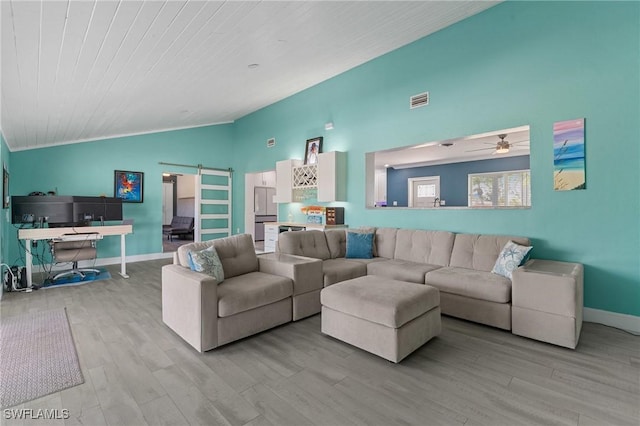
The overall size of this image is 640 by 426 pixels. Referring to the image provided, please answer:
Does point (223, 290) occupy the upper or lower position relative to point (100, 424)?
upper

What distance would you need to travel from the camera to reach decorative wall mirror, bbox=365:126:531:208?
6.77 meters

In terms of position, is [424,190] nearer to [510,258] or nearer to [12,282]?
[510,258]

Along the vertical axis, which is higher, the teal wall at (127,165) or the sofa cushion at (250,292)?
the teal wall at (127,165)

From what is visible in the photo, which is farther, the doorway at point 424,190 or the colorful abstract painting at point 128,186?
the doorway at point 424,190

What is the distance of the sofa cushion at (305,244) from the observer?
3887 millimetres

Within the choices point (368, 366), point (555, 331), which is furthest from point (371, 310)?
point (555, 331)

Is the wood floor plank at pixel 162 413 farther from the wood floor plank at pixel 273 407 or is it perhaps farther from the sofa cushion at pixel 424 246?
the sofa cushion at pixel 424 246

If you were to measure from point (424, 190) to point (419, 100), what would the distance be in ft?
16.4

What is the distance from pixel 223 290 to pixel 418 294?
1.69 metres

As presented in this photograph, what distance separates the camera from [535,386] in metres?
1.98

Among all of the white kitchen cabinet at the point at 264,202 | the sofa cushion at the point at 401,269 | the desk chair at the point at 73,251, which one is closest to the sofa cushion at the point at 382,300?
the sofa cushion at the point at 401,269

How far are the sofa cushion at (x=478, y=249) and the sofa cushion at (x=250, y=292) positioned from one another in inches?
81.8

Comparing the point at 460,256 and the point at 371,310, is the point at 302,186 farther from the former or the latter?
the point at 371,310

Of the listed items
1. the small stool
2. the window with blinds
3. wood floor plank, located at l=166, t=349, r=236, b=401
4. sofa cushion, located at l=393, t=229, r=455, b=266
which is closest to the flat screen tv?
wood floor plank, located at l=166, t=349, r=236, b=401
